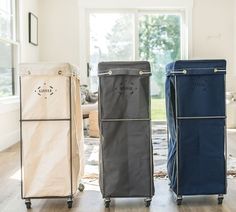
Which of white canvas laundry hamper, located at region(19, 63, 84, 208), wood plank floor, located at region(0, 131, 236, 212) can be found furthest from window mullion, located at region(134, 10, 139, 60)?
white canvas laundry hamper, located at region(19, 63, 84, 208)

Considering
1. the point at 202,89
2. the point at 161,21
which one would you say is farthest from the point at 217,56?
the point at 202,89

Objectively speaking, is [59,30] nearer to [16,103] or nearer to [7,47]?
[7,47]

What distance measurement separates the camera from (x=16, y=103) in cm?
462

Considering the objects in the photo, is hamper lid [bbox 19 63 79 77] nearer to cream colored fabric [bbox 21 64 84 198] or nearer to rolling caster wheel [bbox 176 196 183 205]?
cream colored fabric [bbox 21 64 84 198]

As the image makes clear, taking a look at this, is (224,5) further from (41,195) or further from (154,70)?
(41,195)

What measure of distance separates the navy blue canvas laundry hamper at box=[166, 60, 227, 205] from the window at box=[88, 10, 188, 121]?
4.19m

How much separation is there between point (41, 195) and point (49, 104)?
54cm

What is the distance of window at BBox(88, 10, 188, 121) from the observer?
6.31m

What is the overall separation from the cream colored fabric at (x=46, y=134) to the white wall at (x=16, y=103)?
212cm

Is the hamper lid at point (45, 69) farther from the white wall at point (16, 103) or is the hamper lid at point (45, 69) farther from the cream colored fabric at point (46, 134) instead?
the white wall at point (16, 103)

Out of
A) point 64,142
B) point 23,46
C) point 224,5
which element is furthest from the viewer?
point 224,5

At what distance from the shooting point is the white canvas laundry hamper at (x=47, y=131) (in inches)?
82.1

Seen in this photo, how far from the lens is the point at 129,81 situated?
6.90ft

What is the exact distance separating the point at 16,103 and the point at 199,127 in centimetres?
305
